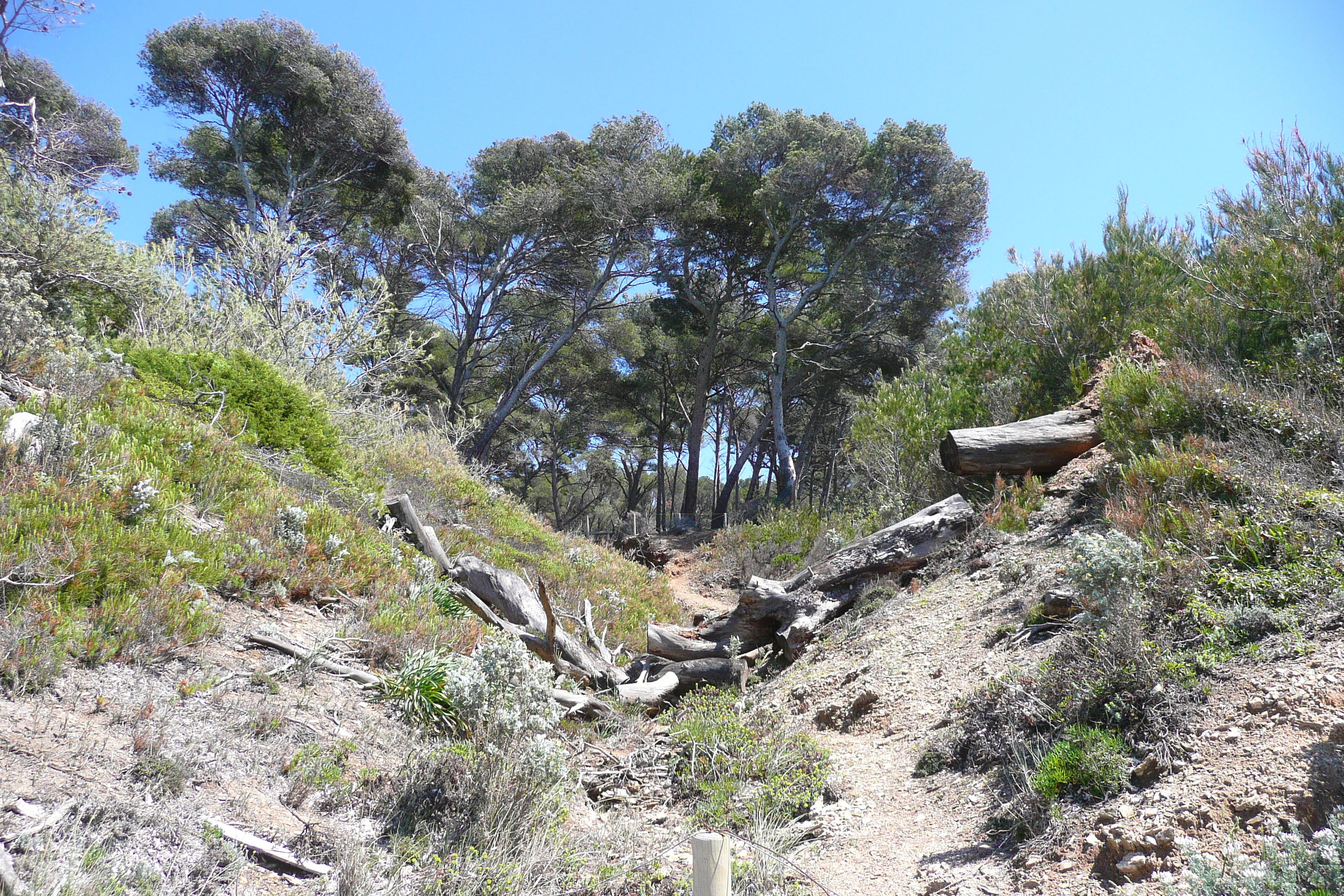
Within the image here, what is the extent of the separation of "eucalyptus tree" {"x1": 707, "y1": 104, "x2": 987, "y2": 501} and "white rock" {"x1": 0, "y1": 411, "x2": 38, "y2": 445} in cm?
1604

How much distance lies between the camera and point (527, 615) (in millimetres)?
6746

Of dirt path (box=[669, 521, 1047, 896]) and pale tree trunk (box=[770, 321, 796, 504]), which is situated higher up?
pale tree trunk (box=[770, 321, 796, 504])

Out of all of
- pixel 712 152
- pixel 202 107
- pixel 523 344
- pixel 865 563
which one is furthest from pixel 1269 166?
pixel 202 107

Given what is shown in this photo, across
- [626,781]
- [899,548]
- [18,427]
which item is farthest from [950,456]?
[18,427]

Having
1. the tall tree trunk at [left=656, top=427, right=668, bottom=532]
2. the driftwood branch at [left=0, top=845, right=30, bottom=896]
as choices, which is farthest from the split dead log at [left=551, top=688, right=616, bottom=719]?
the tall tree trunk at [left=656, top=427, right=668, bottom=532]

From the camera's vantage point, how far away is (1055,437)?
8.20 m

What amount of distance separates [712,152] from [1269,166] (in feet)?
51.0

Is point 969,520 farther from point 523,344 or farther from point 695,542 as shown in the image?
point 523,344

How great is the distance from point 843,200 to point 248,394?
54.6ft

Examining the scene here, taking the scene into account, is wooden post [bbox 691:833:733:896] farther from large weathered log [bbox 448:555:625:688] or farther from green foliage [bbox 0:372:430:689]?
large weathered log [bbox 448:555:625:688]

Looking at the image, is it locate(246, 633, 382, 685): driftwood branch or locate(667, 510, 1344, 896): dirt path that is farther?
locate(246, 633, 382, 685): driftwood branch

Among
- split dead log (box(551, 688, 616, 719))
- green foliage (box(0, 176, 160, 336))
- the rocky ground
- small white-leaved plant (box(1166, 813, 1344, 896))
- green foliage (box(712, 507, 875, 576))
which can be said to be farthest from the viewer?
green foliage (box(712, 507, 875, 576))

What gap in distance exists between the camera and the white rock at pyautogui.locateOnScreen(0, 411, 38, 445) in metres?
4.57

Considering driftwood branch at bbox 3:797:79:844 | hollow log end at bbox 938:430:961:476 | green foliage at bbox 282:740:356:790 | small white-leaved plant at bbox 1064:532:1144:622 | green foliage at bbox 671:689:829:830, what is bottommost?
green foliage at bbox 671:689:829:830
